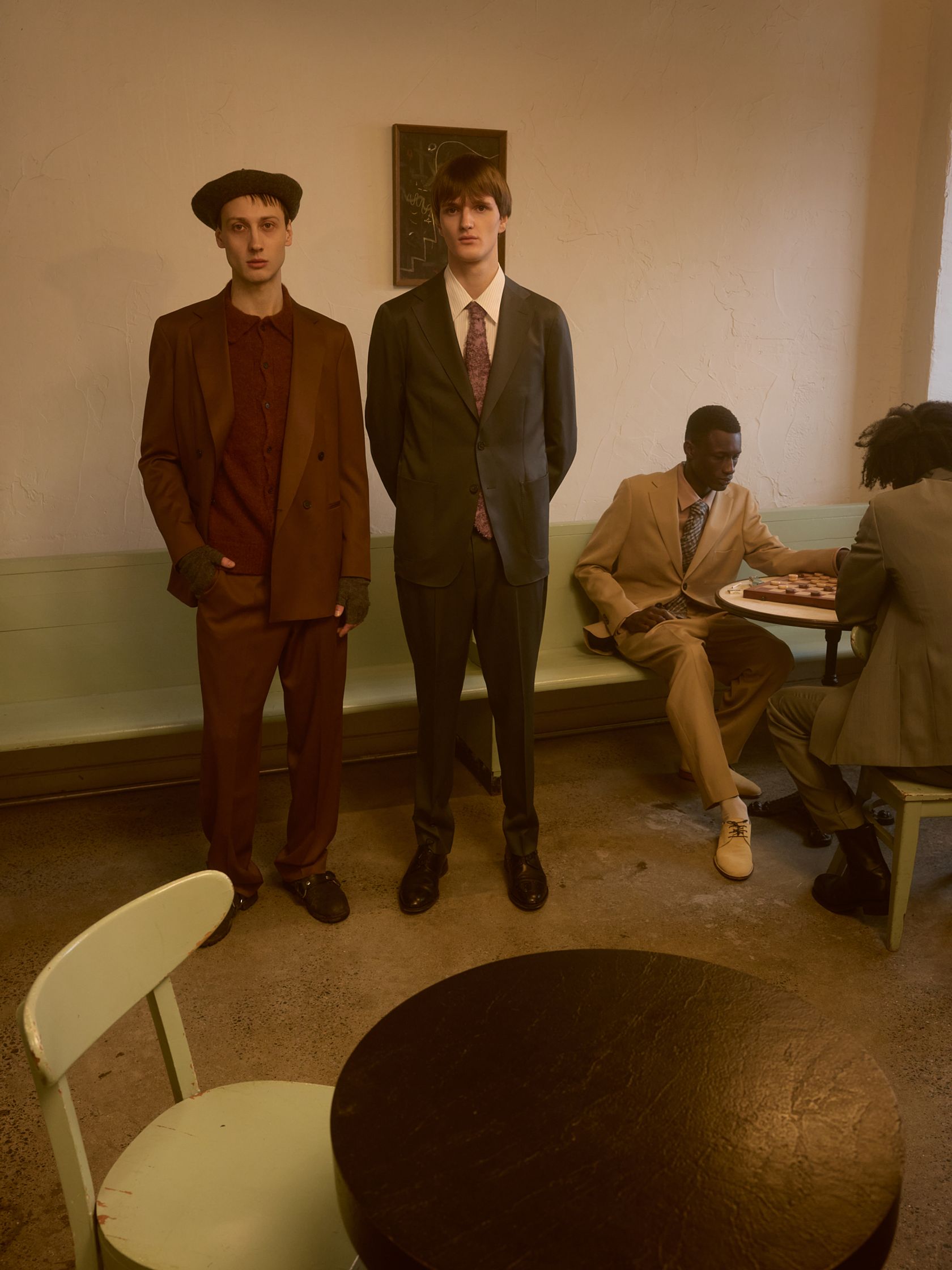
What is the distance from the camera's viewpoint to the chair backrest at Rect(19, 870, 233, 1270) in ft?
3.63

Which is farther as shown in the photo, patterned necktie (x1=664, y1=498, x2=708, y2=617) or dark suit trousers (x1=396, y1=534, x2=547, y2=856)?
patterned necktie (x1=664, y1=498, x2=708, y2=617)

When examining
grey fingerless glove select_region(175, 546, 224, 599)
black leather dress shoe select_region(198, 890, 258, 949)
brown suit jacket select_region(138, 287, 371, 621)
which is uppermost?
brown suit jacket select_region(138, 287, 371, 621)

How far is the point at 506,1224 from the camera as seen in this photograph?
38.8 inches

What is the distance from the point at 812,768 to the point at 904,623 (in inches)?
20.4

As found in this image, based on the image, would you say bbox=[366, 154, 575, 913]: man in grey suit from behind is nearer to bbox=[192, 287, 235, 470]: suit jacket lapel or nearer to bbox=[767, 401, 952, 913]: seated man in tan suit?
bbox=[192, 287, 235, 470]: suit jacket lapel

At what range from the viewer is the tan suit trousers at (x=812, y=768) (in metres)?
2.78

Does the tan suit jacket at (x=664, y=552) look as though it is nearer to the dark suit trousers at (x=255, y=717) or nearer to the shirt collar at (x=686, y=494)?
the shirt collar at (x=686, y=494)

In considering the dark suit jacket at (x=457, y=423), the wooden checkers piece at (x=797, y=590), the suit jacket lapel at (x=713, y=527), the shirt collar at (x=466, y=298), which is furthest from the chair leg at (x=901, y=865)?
the shirt collar at (x=466, y=298)

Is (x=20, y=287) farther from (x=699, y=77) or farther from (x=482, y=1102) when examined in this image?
(x=482, y=1102)

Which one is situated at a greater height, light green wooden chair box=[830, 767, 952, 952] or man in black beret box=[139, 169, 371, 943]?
man in black beret box=[139, 169, 371, 943]

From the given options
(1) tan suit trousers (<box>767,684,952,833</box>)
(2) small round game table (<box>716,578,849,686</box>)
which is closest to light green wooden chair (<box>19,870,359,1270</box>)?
(1) tan suit trousers (<box>767,684,952,833</box>)

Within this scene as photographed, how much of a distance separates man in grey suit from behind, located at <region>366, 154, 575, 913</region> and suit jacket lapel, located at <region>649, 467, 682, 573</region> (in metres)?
0.81

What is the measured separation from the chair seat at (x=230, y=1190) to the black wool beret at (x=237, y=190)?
1.95 metres

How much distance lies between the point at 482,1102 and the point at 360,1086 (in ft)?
0.48
